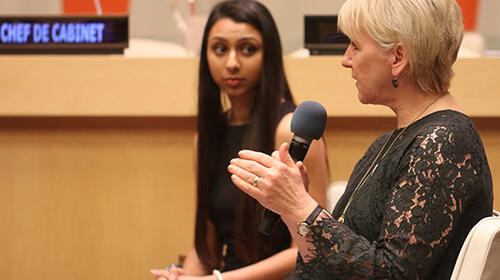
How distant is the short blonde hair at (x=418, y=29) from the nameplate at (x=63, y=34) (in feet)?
4.62

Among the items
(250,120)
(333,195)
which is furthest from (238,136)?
(333,195)

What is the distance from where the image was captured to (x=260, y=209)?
2.13 m

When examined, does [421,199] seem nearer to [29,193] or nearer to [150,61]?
[150,61]

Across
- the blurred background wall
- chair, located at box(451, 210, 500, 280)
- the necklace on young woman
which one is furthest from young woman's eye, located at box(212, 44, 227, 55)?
the blurred background wall

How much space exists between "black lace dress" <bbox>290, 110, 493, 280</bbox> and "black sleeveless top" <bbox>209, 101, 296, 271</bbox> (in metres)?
0.83

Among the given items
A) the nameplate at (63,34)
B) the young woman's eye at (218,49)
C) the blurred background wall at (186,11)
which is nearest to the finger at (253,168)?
the young woman's eye at (218,49)

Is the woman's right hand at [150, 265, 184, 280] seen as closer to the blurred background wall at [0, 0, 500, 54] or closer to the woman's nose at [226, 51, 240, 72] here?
the woman's nose at [226, 51, 240, 72]

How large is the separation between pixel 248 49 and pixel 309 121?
0.80m

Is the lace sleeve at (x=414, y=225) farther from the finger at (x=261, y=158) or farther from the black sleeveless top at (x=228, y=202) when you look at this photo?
the black sleeveless top at (x=228, y=202)

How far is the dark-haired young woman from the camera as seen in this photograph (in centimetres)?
209

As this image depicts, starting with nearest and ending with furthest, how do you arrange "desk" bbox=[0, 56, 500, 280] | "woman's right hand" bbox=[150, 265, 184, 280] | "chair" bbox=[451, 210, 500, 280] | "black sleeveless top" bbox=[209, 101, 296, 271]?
1. "chair" bbox=[451, 210, 500, 280]
2. "woman's right hand" bbox=[150, 265, 184, 280]
3. "black sleeveless top" bbox=[209, 101, 296, 271]
4. "desk" bbox=[0, 56, 500, 280]

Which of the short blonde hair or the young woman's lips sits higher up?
the short blonde hair

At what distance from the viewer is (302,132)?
4.68ft

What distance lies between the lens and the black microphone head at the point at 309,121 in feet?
4.69
